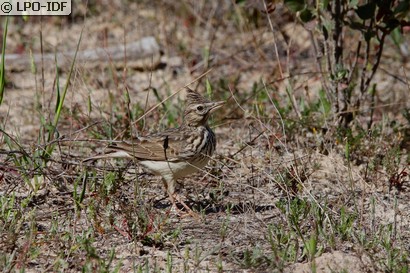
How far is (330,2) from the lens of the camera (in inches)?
285

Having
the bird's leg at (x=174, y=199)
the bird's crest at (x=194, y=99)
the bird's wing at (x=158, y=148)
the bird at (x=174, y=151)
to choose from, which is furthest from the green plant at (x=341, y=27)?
the bird's leg at (x=174, y=199)

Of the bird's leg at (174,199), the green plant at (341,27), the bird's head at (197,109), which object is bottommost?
the bird's leg at (174,199)

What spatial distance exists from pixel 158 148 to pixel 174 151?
5.7 inches

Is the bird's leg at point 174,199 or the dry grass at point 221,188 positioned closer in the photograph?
the dry grass at point 221,188

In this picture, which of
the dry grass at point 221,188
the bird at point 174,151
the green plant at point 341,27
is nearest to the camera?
the dry grass at point 221,188

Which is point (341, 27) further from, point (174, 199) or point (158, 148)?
point (174, 199)

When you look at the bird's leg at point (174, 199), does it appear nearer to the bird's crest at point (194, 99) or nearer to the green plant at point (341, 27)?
the bird's crest at point (194, 99)

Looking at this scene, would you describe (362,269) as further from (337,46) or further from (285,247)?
(337,46)

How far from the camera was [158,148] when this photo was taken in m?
6.39

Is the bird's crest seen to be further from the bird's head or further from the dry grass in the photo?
the dry grass

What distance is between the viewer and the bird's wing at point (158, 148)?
6.30m

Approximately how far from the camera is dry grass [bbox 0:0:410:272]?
5.33m

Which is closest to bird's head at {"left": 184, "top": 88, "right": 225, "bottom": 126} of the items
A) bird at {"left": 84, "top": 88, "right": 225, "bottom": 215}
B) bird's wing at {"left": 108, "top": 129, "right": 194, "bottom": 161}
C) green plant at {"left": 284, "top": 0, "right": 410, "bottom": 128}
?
bird at {"left": 84, "top": 88, "right": 225, "bottom": 215}

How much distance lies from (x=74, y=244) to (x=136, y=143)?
134 centimetres
